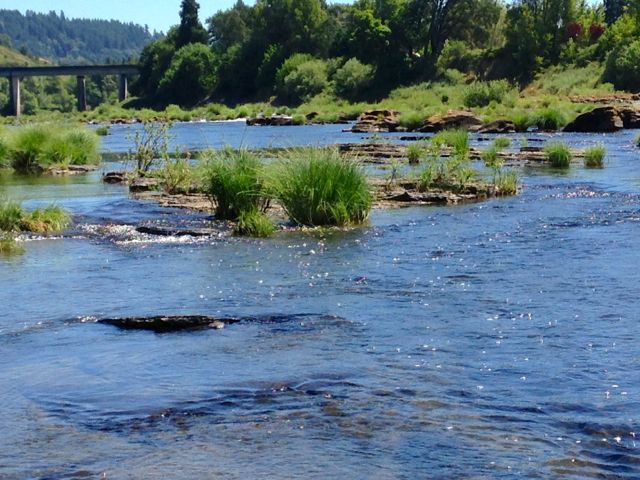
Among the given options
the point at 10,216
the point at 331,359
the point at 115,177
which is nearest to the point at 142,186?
the point at 115,177

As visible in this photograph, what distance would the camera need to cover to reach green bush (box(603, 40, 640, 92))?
7431 centimetres

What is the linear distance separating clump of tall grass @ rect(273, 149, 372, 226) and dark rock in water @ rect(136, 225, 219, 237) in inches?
62.0

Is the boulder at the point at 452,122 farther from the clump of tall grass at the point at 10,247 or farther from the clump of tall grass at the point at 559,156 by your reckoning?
the clump of tall grass at the point at 10,247

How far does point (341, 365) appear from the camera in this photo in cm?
976

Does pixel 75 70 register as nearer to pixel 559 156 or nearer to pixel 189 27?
pixel 189 27

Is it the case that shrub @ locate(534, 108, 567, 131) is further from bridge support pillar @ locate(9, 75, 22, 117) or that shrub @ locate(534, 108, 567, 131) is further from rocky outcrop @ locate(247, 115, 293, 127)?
bridge support pillar @ locate(9, 75, 22, 117)

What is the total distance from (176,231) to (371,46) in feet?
344

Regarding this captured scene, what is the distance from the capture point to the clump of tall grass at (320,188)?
19469mm

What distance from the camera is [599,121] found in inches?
1976

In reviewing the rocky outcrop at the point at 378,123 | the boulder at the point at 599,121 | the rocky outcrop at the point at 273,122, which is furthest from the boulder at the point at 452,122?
the rocky outcrop at the point at 273,122

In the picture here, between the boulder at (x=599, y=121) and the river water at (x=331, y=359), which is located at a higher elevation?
the boulder at (x=599, y=121)

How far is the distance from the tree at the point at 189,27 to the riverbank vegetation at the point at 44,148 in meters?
129

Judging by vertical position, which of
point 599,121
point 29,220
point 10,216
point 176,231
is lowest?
point 176,231

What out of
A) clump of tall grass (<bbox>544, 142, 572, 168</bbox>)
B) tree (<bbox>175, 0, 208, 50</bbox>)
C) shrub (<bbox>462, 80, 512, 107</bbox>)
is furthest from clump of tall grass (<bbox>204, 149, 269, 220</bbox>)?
tree (<bbox>175, 0, 208, 50</bbox>)
